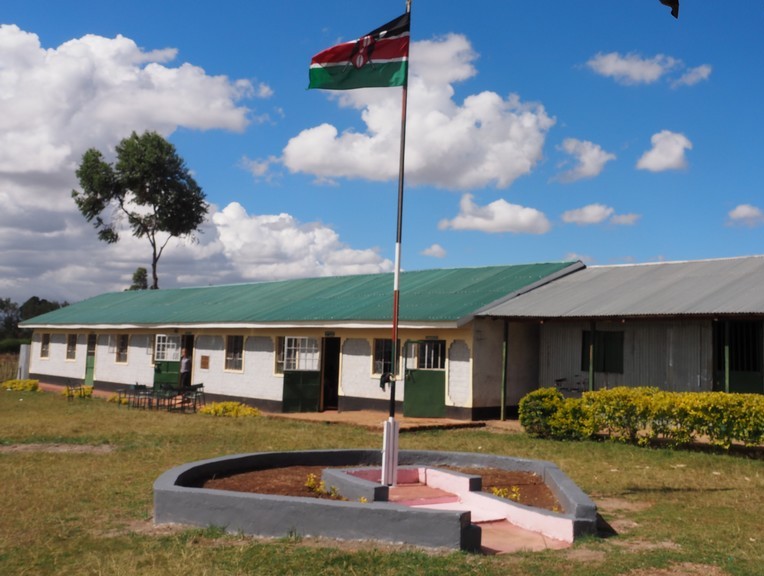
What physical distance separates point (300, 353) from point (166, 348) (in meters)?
7.74

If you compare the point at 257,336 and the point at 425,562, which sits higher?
the point at 257,336

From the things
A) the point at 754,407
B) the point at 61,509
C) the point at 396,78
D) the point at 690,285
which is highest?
the point at 396,78

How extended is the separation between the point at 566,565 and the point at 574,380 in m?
14.1

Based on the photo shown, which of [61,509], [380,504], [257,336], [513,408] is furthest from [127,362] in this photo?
[380,504]

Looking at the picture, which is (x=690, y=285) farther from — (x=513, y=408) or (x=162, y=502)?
(x=162, y=502)

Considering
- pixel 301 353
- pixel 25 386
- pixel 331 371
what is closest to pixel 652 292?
pixel 331 371

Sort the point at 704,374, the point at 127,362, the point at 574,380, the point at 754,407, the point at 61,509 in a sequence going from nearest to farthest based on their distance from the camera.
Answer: the point at 61,509, the point at 754,407, the point at 704,374, the point at 574,380, the point at 127,362

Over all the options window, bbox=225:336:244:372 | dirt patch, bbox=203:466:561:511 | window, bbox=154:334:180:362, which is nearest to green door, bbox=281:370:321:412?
window, bbox=225:336:244:372

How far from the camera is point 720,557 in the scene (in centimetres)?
704

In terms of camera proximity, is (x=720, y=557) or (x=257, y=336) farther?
(x=257, y=336)

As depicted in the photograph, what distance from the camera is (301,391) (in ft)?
74.4

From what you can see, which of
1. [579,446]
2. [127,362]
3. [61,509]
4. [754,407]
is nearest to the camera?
[61,509]

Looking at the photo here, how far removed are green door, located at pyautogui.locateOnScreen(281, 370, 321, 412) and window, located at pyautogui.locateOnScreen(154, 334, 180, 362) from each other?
784 centimetres

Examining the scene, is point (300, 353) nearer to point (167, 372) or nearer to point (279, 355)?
point (279, 355)
